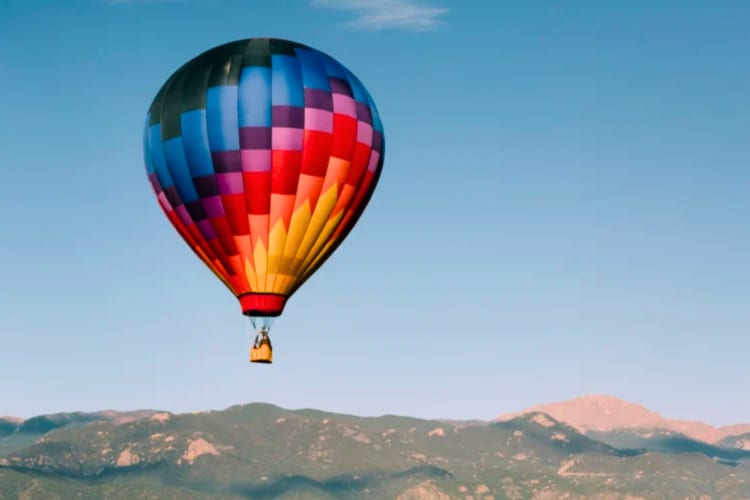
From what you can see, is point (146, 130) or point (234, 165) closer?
point (234, 165)

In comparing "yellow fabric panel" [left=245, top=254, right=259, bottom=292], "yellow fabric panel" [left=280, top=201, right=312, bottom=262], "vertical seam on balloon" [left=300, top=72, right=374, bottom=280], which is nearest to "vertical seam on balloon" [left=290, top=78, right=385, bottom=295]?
"vertical seam on balloon" [left=300, top=72, right=374, bottom=280]

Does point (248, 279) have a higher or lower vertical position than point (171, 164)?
lower

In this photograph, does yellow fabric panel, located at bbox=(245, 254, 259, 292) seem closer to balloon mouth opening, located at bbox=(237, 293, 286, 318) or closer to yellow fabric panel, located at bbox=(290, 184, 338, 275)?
balloon mouth opening, located at bbox=(237, 293, 286, 318)

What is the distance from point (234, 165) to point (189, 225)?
7.50m

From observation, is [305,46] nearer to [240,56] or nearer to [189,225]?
[240,56]

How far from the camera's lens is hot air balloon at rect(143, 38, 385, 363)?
108000 mm

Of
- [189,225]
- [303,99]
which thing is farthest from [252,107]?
[189,225]

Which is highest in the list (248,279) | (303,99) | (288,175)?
(303,99)

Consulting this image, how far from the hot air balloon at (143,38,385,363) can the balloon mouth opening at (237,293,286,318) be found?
0.32ft

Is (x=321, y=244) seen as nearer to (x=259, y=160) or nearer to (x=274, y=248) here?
(x=274, y=248)

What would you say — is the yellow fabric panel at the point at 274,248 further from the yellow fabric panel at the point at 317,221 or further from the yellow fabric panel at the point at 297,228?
the yellow fabric panel at the point at 317,221

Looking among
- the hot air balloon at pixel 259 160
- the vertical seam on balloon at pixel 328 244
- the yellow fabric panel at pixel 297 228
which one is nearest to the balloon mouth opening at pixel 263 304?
the hot air balloon at pixel 259 160

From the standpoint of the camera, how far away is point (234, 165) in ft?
354

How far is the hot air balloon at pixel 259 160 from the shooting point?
354 feet
